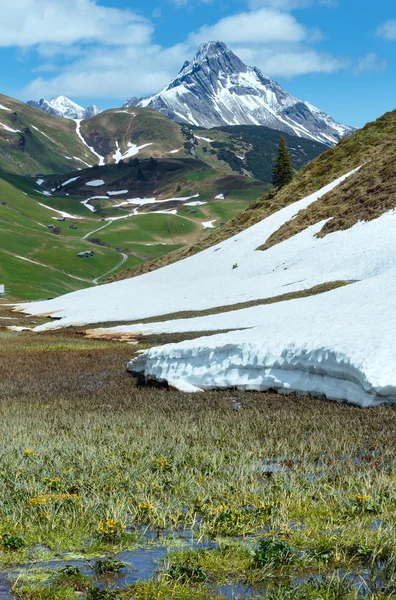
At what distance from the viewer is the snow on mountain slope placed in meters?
51.5

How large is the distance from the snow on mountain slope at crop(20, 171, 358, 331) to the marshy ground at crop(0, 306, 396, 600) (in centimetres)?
3449

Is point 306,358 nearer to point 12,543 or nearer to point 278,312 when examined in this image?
point 12,543

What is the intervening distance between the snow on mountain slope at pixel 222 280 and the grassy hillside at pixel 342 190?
13.6 ft

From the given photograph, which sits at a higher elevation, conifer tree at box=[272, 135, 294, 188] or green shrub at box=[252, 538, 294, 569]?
conifer tree at box=[272, 135, 294, 188]

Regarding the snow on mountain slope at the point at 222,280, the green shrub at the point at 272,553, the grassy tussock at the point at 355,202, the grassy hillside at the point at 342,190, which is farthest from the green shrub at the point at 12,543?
the grassy hillside at the point at 342,190

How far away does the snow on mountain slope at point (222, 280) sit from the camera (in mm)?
51531

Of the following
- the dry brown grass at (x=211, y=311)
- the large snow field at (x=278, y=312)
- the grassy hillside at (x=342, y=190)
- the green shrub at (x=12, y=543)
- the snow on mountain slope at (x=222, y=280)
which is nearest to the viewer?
the green shrub at (x=12, y=543)

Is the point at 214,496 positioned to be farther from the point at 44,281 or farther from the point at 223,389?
the point at 44,281

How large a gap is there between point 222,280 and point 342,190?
20.9 metres

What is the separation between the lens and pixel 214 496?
858 centimetres

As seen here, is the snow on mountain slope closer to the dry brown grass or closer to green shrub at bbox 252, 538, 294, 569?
the dry brown grass

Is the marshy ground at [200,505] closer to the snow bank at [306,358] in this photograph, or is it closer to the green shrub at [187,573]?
the green shrub at [187,573]

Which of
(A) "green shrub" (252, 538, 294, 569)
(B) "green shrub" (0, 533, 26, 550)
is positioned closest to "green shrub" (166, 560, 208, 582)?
(A) "green shrub" (252, 538, 294, 569)

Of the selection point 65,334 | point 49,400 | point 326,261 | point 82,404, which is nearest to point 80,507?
point 82,404
